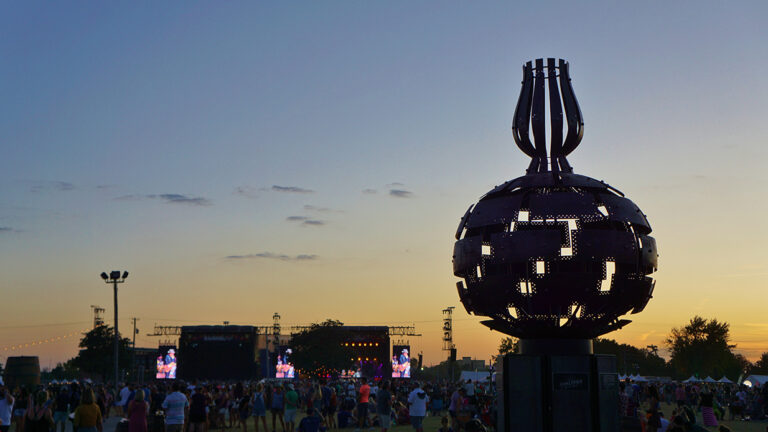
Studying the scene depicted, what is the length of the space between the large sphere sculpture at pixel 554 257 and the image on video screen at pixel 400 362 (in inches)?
3466

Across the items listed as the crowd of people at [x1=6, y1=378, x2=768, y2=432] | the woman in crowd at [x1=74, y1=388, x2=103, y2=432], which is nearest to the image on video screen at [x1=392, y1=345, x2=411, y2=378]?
the crowd of people at [x1=6, y1=378, x2=768, y2=432]

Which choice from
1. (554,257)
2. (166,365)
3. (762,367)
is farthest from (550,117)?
(762,367)

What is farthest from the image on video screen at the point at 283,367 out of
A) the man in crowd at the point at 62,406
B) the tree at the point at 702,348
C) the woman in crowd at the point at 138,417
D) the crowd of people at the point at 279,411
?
the woman in crowd at the point at 138,417

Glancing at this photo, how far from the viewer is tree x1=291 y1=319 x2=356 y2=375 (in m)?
96.6

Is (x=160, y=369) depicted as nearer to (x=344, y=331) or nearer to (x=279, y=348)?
(x=279, y=348)

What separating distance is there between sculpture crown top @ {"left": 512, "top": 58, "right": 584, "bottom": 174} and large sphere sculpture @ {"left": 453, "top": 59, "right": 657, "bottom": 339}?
0.74 meters

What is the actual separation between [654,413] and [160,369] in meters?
91.0

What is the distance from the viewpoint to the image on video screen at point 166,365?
101 m

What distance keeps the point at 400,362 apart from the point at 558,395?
89.4 meters

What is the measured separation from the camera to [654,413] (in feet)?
58.6

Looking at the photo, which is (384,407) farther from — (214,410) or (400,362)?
(400,362)

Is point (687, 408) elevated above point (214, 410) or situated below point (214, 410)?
above

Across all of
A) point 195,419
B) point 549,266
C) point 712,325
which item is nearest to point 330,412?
point 195,419

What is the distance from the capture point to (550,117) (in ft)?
60.2
